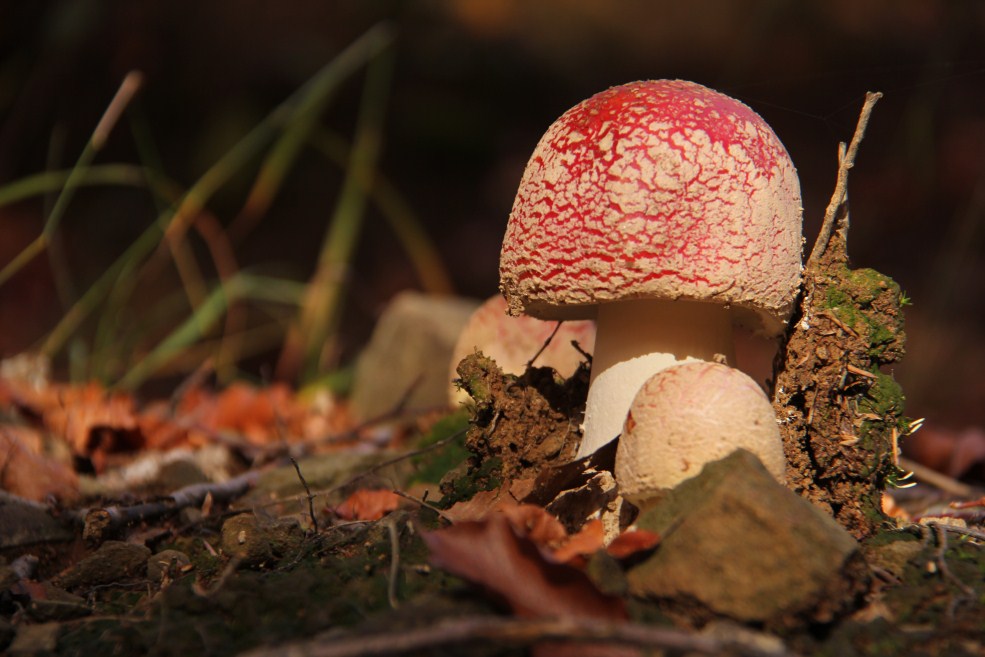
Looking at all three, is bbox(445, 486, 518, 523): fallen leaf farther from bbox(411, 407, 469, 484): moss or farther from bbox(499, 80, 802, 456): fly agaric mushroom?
bbox(411, 407, 469, 484): moss

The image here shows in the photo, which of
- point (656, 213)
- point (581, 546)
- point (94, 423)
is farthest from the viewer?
point (94, 423)

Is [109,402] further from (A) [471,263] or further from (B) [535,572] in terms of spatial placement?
(A) [471,263]

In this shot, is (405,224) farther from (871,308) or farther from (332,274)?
(871,308)

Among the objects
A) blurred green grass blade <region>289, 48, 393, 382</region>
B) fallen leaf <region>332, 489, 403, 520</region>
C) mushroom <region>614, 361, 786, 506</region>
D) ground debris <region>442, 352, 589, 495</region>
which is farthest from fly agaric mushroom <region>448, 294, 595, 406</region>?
blurred green grass blade <region>289, 48, 393, 382</region>

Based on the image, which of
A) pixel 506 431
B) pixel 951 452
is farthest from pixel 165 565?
pixel 951 452

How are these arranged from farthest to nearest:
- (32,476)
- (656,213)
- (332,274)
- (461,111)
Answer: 1. (461,111)
2. (332,274)
3. (32,476)
4. (656,213)

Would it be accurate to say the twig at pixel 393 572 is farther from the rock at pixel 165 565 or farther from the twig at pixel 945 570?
the twig at pixel 945 570

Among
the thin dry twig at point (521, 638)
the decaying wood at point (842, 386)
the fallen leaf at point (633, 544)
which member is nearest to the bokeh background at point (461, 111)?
the decaying wood at point (842, 386)

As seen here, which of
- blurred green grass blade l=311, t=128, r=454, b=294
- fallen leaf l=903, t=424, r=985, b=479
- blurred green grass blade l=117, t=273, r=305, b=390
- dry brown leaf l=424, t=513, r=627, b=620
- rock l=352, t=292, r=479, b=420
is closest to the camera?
dry brown leaf l=424, t=513, r=627, b=620
